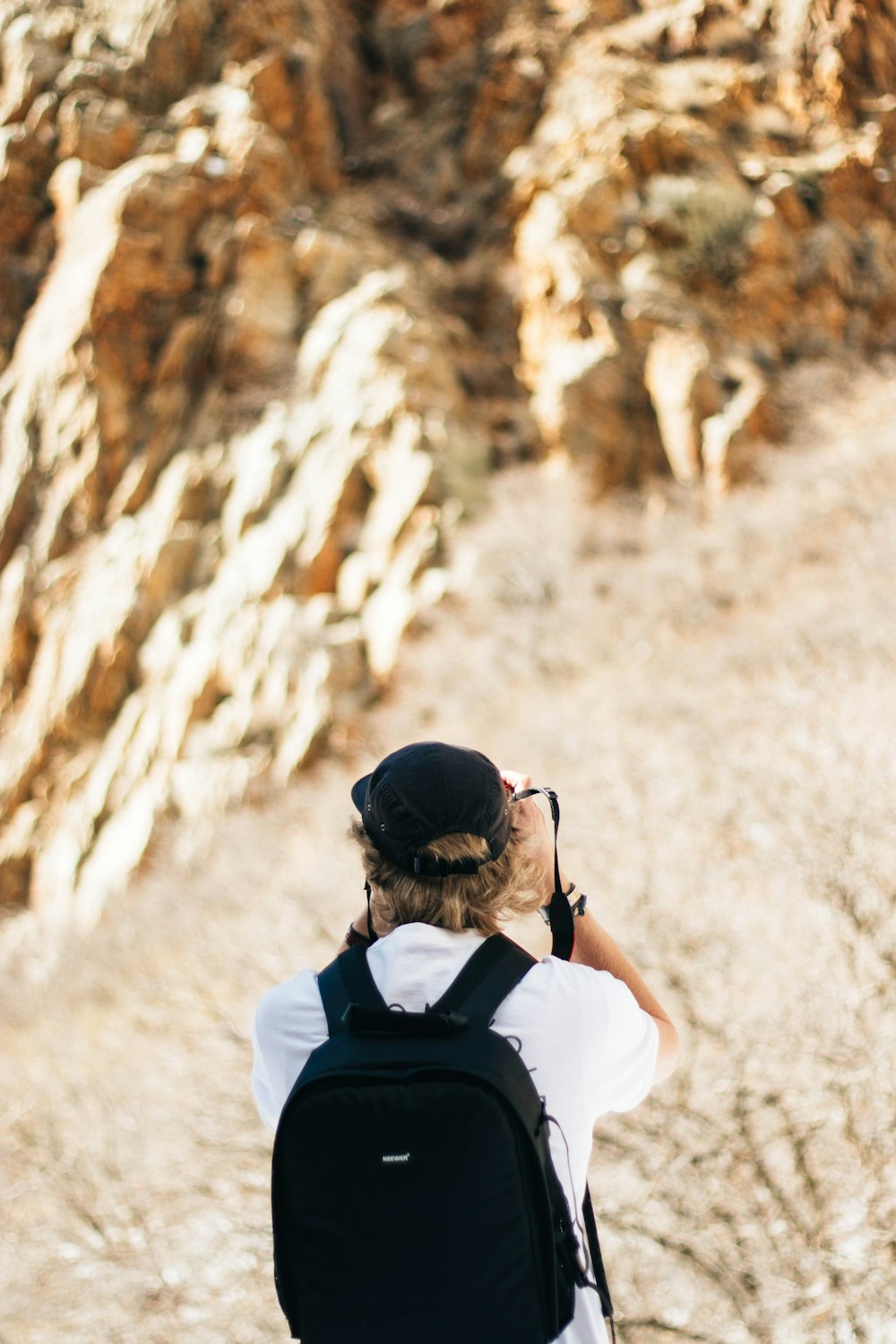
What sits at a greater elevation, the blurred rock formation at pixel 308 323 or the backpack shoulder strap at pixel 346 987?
the backpack shoulder strap at pixel 346 987

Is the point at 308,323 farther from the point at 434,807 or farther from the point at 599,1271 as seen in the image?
the point at 599,1271

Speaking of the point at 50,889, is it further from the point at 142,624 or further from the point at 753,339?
the point at 753,339

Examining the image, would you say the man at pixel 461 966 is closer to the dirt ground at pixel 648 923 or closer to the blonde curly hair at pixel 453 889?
the blonde curly hair at pixel 453 889

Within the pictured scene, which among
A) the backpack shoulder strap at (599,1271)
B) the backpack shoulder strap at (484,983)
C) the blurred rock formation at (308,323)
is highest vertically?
the backpack shoulder strap at (484,983)

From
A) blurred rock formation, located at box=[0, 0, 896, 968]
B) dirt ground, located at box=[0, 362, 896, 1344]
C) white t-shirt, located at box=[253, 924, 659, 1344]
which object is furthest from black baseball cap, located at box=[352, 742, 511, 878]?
blurred rock formation, located at box=[0, 0, 896, 968]

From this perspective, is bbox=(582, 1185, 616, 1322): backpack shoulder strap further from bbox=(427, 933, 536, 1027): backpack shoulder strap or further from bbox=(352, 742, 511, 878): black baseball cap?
bbox=(352, 742, 511, 878): black baseball cap

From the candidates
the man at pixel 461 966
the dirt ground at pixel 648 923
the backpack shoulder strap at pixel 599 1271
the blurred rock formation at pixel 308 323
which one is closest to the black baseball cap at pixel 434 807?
the man at pixel 461 966

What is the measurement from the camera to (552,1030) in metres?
1.34

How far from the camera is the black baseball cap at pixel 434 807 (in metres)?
1.45

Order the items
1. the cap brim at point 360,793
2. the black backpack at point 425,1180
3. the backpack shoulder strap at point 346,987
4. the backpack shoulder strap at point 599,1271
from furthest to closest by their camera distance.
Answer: the cap brim at point 360,793
the backpack shoulder strap at point 599,1271
the backpack shoulder strap at point 346,987
the black backpack at point 425,1180

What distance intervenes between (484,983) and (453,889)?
16 cm

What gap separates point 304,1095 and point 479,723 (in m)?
16.8

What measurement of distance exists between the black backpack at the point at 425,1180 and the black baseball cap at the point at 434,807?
199 millimetres

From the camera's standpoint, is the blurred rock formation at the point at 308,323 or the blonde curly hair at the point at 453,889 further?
the blurred rock formation at the point at 308,323
